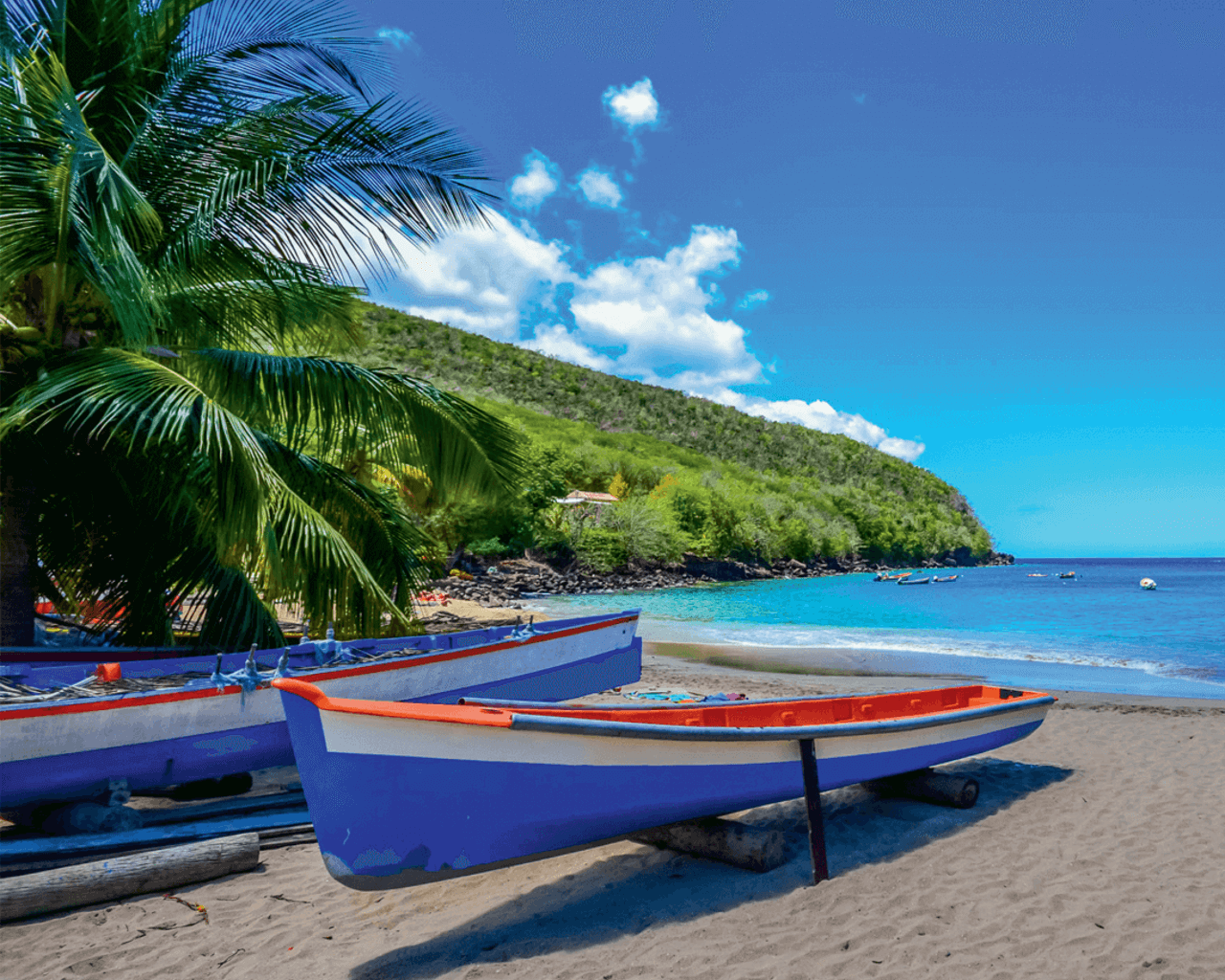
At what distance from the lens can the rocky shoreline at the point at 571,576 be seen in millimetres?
40156

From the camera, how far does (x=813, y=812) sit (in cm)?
510

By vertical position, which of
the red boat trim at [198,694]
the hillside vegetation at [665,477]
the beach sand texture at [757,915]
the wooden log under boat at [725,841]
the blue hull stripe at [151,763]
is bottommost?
the beach sand texture at [757,915]

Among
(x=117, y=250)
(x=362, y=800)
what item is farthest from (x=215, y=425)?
(x=362, y=800)

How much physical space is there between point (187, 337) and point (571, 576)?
143 ft

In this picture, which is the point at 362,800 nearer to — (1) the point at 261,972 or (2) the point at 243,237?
(1) the point at 261,972

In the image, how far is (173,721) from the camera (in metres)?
5.80

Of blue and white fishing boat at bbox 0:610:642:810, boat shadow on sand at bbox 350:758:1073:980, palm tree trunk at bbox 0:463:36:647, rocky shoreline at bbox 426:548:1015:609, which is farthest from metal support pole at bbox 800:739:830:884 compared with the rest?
rocky shoreline at bbox 426:548:1015:609

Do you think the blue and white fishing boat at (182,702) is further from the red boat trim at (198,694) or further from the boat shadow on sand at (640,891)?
the boat shadow on sand at (640,891)

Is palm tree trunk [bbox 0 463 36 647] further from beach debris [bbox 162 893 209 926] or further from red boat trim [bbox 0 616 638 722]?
beach debris [bbox 162 893 209 926]

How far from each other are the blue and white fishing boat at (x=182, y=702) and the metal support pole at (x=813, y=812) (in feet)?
10.5

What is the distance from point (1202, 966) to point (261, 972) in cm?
490

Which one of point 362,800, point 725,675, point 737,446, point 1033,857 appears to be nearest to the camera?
point 362,800

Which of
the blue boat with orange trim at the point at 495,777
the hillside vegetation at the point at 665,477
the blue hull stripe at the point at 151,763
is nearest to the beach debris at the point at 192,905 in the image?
the blue hull stripe at the point at 151,763

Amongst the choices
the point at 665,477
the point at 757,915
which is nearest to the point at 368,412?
the point at 757,915
